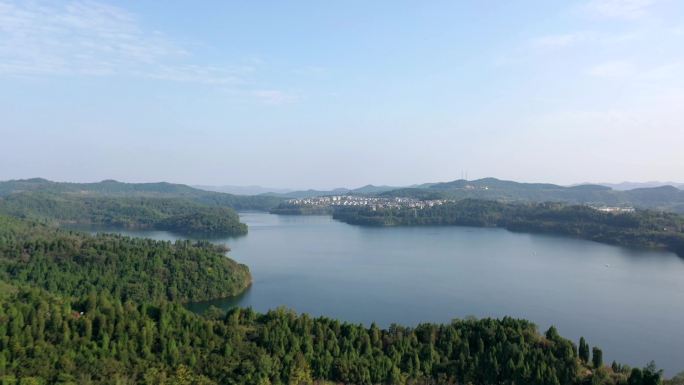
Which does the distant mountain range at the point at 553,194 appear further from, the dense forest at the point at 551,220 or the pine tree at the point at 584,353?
the pine tree at the point at 584,353

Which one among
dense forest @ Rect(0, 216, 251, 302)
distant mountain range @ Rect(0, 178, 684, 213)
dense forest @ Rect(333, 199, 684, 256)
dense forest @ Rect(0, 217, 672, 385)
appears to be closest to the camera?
dense forest @ Rect(0, 217, 672, 385)

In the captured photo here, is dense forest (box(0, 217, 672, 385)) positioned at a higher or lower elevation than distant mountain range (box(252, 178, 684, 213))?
lower

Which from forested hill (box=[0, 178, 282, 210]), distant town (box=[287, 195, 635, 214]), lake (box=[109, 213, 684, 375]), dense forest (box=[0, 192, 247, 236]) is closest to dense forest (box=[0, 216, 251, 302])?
lake (box=[109, 213, 684, 375])

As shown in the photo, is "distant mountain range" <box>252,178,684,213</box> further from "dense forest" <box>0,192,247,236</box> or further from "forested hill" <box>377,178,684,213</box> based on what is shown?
"dense forest" <box>0,192,247,236</box>

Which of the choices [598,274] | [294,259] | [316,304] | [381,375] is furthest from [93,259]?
[598,274]

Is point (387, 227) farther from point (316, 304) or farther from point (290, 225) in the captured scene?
point (316, 304)

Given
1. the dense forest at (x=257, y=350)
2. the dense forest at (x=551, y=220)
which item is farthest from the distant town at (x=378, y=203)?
the dense forest at (x=257, y=350)

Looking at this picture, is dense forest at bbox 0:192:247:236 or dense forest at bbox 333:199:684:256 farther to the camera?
dense forest at bbox 0:192:247:236
